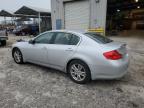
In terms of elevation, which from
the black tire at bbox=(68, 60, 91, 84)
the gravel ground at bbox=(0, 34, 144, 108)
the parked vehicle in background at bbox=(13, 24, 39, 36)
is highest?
the parked vehicle in background at bbox=(13, 24, 39, 36)

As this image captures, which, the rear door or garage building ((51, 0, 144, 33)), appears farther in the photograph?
garage building ((51, 0, 144, 33))

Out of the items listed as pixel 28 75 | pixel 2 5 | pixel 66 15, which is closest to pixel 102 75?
pixel 28 75

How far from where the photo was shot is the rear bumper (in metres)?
3.56

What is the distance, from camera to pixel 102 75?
3701 mm

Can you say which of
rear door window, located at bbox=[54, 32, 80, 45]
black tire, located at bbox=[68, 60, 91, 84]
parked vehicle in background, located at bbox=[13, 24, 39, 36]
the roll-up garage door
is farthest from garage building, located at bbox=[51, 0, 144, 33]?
parked vehicle in background, located at bbox=[13, 24, 39, 36]

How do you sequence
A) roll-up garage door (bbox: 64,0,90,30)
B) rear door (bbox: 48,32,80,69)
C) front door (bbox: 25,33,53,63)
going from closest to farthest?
rear door (bbox: 48,32,80,69)
front door (bbox: 25,33,53,63)
roll-up garage door (bbox: 64,0,90,30)

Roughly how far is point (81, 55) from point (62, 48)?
67cm

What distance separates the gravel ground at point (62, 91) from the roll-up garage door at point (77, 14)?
23.3 ft

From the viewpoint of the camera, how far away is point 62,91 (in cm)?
371

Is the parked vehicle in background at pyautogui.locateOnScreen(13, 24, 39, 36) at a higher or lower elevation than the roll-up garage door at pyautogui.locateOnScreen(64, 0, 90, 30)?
lower

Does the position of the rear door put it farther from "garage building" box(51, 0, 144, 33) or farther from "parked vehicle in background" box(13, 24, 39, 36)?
"parked vehicle in background" box(13, 24, 39, 36)

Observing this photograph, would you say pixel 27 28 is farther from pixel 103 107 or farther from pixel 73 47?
pixel 103 107

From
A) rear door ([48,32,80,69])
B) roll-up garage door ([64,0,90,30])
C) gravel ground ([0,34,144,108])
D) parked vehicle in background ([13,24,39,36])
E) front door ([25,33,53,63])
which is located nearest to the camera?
gravel ground ([0,34,144,108])

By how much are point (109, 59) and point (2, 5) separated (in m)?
35.4
